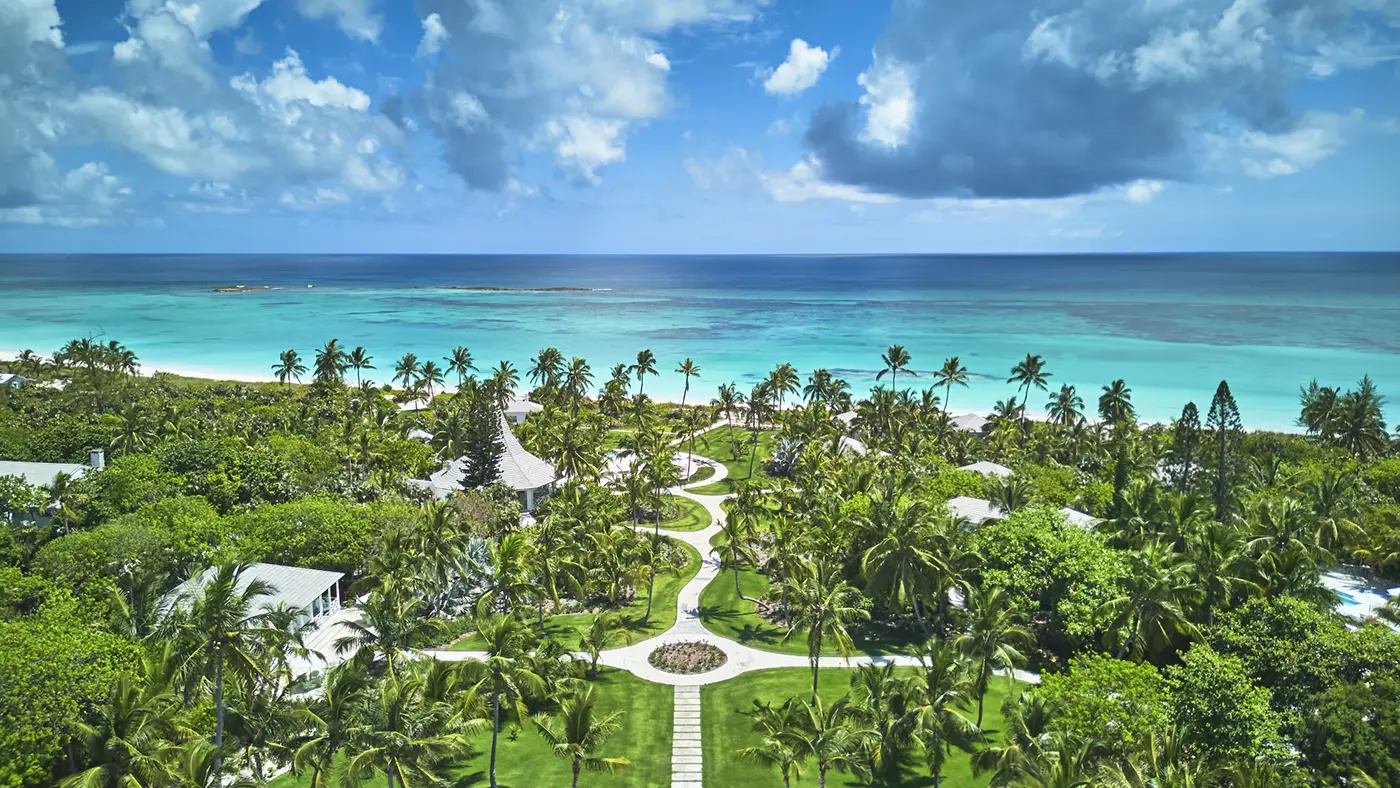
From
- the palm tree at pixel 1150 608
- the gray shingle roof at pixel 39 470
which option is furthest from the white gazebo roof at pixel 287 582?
the palm tree at pixel 1150 608

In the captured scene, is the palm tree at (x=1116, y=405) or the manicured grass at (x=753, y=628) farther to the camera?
the palm tree at (x=1116, y=405)

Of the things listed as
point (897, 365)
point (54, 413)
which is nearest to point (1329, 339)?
point (897, 365)

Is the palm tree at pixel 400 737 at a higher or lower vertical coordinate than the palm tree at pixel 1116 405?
lower

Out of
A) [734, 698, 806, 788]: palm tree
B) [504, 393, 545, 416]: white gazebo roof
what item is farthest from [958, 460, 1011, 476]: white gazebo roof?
[504, 393, 545, 416]: white gazebo roof

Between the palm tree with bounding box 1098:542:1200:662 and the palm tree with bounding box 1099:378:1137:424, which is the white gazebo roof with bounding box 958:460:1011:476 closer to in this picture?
the palm tree with bounding box 1099:378:1137:424

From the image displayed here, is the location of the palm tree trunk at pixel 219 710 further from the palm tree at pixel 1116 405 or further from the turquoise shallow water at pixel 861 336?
the turquoise shallow water at pixel 861 336
